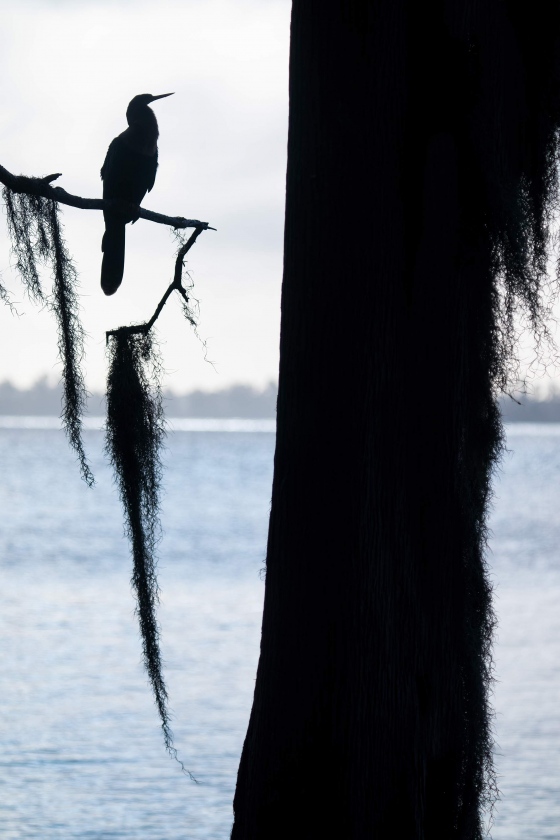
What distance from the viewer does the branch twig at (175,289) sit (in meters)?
2.57

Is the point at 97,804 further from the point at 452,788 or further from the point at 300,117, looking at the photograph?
the point at 300,117

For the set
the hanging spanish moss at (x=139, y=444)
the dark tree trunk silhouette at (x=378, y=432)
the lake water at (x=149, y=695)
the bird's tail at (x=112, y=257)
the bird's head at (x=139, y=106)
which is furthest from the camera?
the lake water at (x=149, y=695)

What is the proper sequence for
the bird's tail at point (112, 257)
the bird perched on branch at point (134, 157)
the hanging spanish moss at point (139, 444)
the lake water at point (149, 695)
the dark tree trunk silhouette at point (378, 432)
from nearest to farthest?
the dark tree trunk silhouette at point (378, 432) < the hanging spanish moss at point (139, 444) < the bird's tail at point (112, 257) < the bird perched on branch at point (134, 157) < the lake water at point (149, 695)

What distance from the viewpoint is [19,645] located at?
12.1 meters

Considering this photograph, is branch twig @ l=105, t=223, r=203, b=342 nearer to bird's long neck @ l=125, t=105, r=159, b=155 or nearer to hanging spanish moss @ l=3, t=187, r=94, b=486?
hanging spanish moss @ l=3, t=187, r=94, b=486

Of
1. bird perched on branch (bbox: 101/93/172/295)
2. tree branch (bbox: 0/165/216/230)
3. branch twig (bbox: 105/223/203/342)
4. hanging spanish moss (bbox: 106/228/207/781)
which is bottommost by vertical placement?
hanging spanish moss (bbox: 106/228/207/781)

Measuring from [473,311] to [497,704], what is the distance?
793cm

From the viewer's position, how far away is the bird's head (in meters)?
4.45

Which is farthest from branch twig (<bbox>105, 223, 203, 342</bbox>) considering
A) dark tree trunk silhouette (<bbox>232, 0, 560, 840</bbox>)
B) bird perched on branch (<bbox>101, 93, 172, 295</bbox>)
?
bird perched on branch (<bbox>101, 93, 172, 295</bbox>)

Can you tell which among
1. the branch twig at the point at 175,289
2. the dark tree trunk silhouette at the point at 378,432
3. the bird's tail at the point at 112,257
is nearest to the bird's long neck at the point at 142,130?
the bird's tail at the point at 112,257

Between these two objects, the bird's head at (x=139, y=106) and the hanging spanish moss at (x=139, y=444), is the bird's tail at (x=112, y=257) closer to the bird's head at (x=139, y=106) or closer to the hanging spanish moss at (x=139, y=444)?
the hanging spanish moss at (x=139, y=444)

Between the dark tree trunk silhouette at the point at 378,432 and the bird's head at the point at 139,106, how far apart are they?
240cm

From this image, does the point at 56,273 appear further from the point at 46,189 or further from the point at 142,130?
the point at 142,130

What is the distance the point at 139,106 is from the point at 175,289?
215cm
